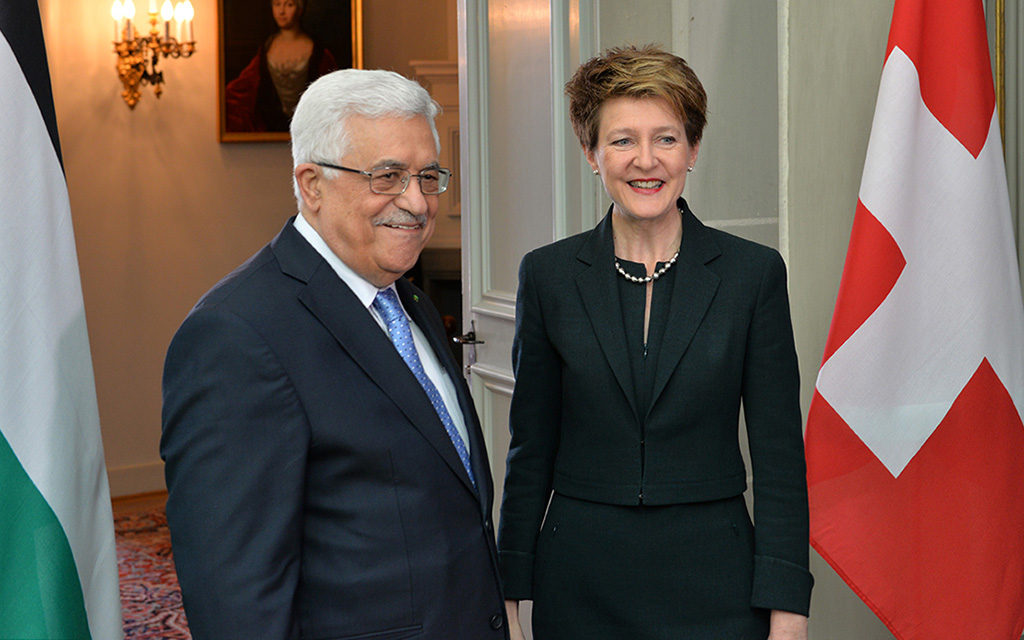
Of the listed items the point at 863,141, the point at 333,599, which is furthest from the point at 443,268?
the point at 333,599

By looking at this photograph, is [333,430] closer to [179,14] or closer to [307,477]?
[307,477]

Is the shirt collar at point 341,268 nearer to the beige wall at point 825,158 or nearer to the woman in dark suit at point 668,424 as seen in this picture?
the woman in dark suit at point 668,424

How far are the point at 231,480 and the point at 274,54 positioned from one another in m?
5.94

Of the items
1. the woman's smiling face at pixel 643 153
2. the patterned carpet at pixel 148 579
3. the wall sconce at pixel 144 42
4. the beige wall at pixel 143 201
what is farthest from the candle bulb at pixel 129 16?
the woman's smiling face at pixel 643 153

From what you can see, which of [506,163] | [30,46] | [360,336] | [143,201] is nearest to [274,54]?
[143,201]

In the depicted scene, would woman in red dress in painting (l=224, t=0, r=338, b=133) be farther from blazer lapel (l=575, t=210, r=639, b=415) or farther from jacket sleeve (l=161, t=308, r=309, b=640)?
jacket sleeve (l=161, t=308, r=309, b=640)

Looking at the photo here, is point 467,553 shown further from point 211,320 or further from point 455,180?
point 455,180

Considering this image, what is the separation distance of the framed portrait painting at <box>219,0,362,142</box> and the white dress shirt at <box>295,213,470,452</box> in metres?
5.35

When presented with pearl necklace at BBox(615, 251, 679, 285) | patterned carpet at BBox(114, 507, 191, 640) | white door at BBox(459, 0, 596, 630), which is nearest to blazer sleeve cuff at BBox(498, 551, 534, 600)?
pearl necklace at BBox(615, 251, 679, 285)

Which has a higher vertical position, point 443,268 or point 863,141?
point 863,141

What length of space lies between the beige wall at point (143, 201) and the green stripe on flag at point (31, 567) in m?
4.97

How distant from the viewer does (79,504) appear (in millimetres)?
1537

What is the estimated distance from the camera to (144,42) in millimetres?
6164

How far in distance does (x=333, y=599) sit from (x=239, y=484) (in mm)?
198
